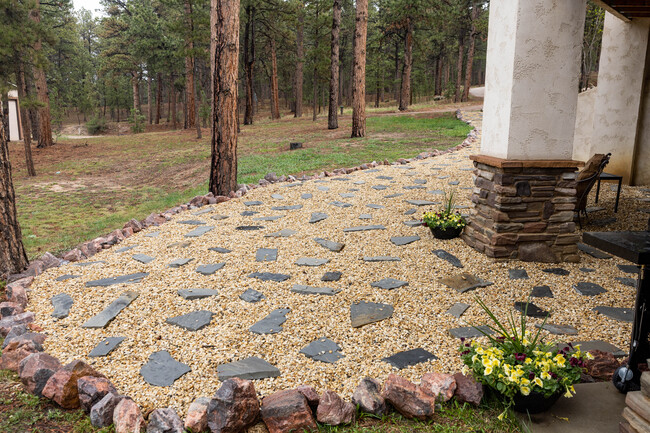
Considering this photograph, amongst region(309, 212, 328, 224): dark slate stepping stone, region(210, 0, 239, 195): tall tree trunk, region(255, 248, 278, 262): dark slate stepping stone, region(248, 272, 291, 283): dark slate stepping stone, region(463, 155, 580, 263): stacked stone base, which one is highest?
region(210, 0, 239, 195): tall tree trunk

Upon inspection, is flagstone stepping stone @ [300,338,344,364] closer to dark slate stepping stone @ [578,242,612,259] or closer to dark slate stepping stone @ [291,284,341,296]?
dark slate stepping stone @ [291,284,341,296]

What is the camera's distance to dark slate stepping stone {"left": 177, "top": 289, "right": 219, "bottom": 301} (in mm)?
3645

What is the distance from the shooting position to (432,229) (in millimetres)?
5008

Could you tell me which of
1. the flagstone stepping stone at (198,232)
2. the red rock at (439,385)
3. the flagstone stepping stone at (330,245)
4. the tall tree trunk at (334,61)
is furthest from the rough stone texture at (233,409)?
the tall tree trunk at (334,61)

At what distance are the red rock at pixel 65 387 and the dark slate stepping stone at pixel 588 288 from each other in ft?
12.7

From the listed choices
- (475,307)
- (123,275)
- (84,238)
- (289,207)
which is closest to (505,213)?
(475,307)

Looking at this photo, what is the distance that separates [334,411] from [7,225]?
380 cm

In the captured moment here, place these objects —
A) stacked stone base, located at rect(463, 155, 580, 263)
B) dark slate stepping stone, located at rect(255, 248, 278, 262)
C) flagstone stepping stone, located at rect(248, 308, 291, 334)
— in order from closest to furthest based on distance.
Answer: flagstone stepping stone, located at rect(248, 308, 291, 334), stacked stone base, located at rect(463, 155, 580, 263), dark slate stepping stone, located at rect(255, 248, 278, 262)

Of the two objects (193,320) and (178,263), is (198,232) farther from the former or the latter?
(193,320)

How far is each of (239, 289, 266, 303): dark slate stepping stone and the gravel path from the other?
0.02m

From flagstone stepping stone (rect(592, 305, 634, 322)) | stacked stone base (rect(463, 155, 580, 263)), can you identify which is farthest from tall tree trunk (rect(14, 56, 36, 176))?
flagstone stepping stone (rect(592, 305, 634, 322))

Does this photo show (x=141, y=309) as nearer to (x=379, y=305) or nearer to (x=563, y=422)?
(x=379, y=305)

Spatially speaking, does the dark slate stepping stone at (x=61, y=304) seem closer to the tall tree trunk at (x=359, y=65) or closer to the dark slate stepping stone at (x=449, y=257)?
Answer: the dark slate stepping stone at (x=449, y=257)

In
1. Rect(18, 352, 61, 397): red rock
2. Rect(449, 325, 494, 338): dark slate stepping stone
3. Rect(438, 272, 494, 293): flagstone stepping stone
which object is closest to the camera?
Rect(18, 352, 61, 397): red rock
